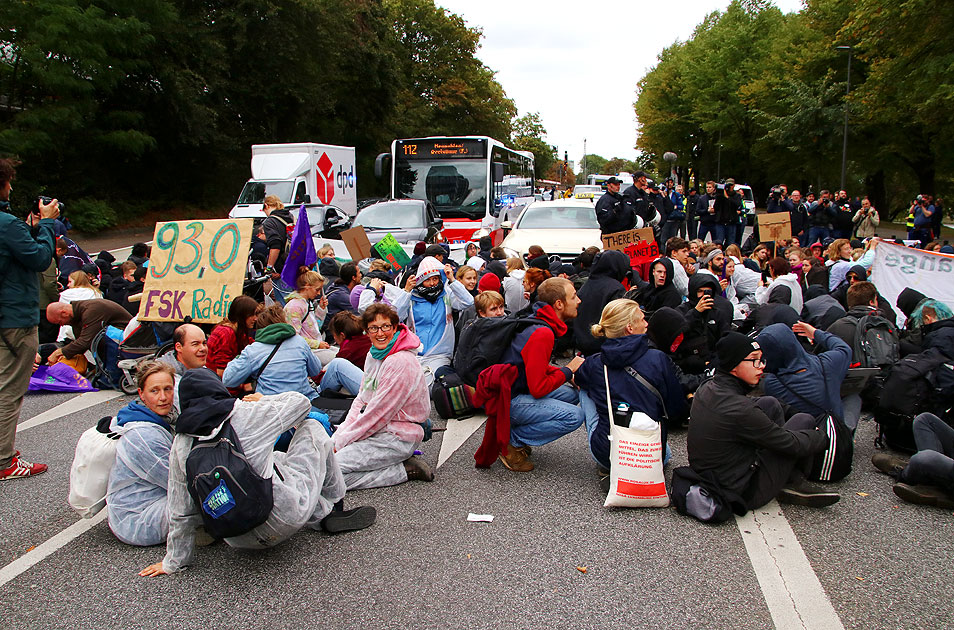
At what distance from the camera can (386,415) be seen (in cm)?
534

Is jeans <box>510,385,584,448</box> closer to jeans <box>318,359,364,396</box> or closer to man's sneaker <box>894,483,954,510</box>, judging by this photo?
jeans <box>318,359,364,396</box>

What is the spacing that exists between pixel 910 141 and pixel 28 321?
36.6 metres

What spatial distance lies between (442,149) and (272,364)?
1514 cm

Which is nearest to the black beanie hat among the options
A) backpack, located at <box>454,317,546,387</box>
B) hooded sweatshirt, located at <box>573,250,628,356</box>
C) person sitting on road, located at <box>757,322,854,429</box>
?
person sitting on road, located at <box>757,322,854,429</box>

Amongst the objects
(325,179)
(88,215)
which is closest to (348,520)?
(325,179)

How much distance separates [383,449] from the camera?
5379mm

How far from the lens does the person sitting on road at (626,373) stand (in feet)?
16.5

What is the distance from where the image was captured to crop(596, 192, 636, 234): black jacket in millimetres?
11219

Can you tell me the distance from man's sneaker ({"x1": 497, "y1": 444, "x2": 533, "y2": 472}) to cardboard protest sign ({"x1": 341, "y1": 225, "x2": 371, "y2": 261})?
280 inches

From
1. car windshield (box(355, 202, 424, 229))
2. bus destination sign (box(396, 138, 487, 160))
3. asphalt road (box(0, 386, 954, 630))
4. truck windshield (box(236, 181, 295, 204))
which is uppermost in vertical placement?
bus destination sign (box(396, 138, 487, 160))

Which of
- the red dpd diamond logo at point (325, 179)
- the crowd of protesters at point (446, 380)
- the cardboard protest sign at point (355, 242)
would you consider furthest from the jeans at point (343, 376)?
the red dpd diamond logo at point (325, 179)

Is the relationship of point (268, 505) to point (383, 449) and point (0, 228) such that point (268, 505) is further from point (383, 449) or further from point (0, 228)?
point (0, 228)

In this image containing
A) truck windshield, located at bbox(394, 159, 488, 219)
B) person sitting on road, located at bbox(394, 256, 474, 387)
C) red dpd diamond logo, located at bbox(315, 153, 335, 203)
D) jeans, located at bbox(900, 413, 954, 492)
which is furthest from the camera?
red dpd diamond logo, located at bbox(315, 153, 335, 203)

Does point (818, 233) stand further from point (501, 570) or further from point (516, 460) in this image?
point (501, 570)
